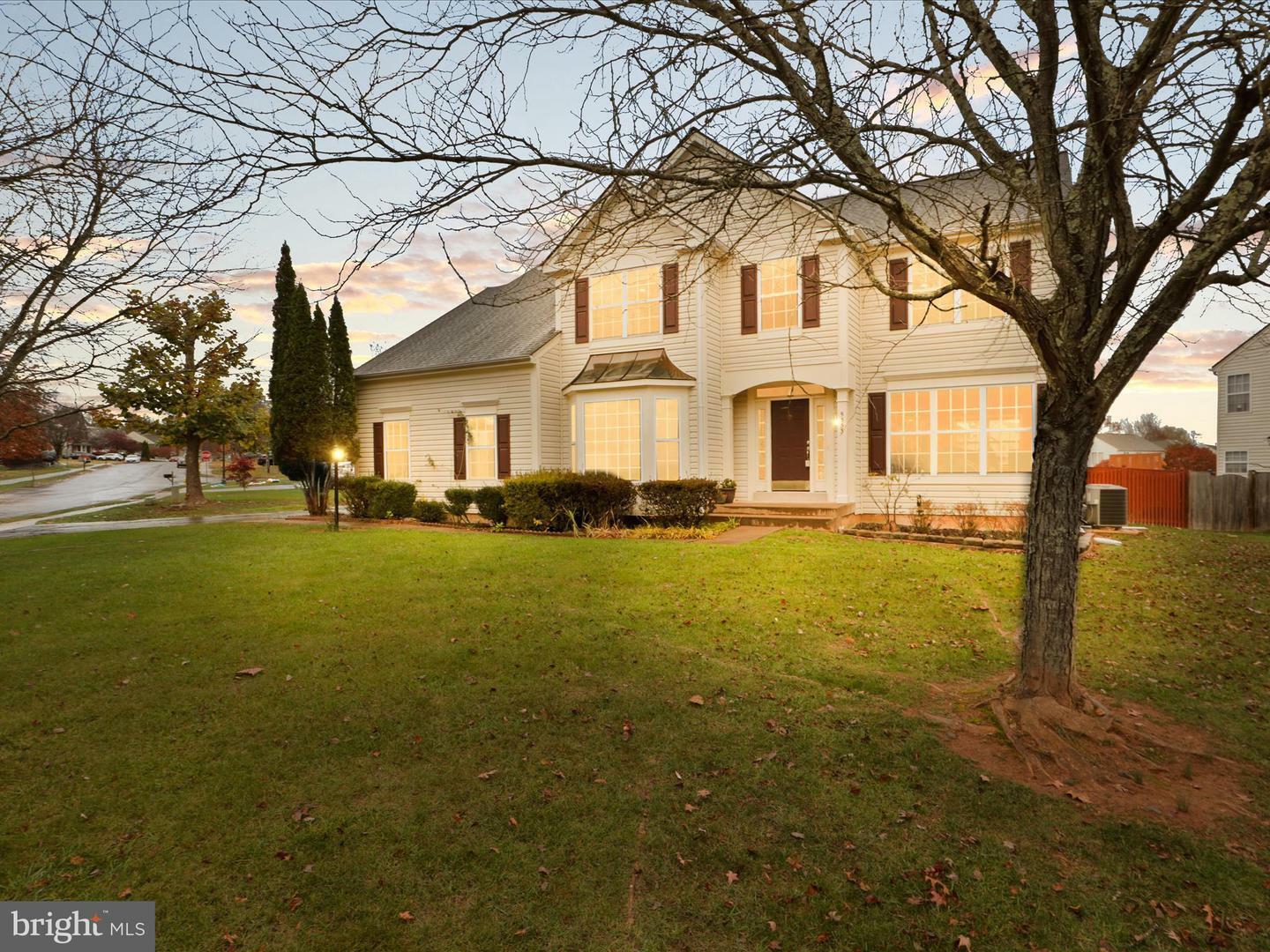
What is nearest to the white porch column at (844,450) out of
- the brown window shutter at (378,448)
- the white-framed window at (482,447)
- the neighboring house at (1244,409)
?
the white-framed window at (482,447)

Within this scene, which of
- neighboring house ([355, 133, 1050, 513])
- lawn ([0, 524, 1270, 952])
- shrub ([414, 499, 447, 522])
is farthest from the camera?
shrub ([414, 499, 447, 522])

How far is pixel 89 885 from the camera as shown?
3125 mm

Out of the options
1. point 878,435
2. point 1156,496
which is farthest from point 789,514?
A: point 1156,496

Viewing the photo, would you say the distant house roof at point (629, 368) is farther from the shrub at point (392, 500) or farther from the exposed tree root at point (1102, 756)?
the exposed tree root at point (1102, 756)

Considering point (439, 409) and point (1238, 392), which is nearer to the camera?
point (439, 409)

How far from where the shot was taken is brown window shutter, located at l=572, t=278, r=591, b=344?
1652 cm

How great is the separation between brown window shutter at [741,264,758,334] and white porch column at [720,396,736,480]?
69.8 inches

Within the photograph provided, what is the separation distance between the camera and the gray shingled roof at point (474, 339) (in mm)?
17203

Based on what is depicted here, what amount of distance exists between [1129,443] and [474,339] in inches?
2735

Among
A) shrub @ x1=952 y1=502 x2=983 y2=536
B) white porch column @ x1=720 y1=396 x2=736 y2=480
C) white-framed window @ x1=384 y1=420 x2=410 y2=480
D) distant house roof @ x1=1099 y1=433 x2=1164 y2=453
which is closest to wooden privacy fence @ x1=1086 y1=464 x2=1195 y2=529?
shrub @ x1=952 y1=502 x2=983 y2=536

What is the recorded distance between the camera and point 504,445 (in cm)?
1680

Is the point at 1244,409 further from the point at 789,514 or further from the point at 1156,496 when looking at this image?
the point at 789,514

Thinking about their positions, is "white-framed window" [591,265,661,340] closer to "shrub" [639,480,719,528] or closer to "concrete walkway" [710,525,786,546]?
"shrub" [639,480,719,528]

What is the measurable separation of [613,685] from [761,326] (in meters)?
11.7
